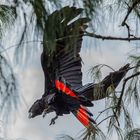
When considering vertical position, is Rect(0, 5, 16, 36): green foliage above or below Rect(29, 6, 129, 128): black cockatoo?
above

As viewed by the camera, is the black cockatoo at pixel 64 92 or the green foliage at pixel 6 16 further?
the black cockatoo at pixel 64 92

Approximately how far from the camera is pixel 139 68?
106cm

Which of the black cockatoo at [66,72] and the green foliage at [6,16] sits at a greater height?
the green foliage at [6,16]

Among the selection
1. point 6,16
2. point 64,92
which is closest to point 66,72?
point 64,92

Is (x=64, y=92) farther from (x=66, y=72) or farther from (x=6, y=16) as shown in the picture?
(x=6, y=16)

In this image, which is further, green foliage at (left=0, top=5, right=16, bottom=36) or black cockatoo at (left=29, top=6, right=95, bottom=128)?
black cockatoo at (left=29, top=6, right=95, bottom=128)

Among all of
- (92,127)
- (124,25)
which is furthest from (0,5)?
(92,127)

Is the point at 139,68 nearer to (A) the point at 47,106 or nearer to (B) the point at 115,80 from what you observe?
(B) the point at 115,80

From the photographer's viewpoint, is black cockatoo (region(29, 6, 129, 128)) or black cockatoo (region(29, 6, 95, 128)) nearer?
black cockatoo (region(29, 6, 129, 128))

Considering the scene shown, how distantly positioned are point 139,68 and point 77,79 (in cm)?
62

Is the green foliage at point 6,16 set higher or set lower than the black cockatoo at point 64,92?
higher

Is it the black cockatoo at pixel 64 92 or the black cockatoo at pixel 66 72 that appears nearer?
the black cockatoo at pixel 66 72

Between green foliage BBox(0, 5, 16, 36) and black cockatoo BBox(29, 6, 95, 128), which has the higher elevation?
green foliage BBox(0, 5, 16, 36)

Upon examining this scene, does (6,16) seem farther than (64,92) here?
No
